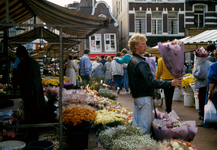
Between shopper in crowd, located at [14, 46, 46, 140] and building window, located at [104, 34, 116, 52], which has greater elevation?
building window, located at [104, 34, 116, 52]

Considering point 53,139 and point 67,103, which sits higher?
point 67,103

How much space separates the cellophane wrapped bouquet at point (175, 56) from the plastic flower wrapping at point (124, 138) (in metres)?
0.95

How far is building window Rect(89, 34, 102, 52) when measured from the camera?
30.1m

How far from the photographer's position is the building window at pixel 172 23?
2798cm

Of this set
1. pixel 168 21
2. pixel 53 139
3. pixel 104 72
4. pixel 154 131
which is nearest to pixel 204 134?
pixel 154 131

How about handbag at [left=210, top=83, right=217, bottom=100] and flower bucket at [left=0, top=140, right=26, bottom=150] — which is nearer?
flower bucket at [left=0, top=140, right=26, bottom=150]

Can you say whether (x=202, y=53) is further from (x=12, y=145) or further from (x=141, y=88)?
(x=12, y=145)

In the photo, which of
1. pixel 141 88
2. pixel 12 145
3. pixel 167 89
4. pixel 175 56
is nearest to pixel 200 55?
pixel 167 89

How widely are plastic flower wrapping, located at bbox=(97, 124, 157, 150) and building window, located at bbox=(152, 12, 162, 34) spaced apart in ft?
84.5

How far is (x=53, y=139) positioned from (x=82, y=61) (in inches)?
190

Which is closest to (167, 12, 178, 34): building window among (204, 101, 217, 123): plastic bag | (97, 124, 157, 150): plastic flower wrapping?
(204, 101, 217, 123): plastic bag

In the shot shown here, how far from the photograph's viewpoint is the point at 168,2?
2742 centimetres

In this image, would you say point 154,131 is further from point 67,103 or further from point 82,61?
point 82,61

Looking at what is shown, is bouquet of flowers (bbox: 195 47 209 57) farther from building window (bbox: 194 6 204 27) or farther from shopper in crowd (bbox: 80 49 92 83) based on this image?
building window (bbox: 194 6 204 27)
